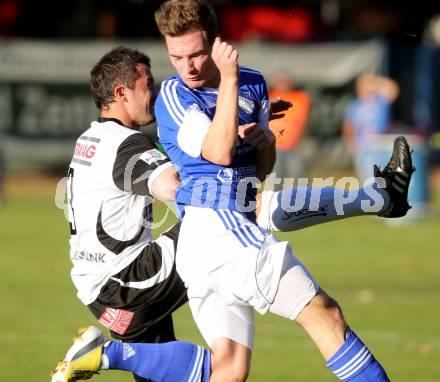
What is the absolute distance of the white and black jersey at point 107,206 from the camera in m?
6.23

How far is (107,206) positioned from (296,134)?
15.1 m

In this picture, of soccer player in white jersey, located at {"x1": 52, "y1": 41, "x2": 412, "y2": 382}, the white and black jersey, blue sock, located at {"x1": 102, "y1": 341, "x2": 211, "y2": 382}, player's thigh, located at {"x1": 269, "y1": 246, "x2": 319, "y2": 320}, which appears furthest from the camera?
the white and black jersey

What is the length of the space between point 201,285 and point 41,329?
4052 mm

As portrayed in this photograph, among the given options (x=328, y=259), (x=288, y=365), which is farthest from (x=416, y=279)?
(x=288, y=365)

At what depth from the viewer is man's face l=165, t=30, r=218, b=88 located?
5672 millimetres

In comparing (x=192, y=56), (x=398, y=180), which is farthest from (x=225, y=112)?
(x=398, y=180)

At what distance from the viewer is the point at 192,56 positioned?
5.68 meters

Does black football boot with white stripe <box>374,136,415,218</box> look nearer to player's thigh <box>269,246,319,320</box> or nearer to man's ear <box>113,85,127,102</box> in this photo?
player's thigh <box>269,246,319,320</box>

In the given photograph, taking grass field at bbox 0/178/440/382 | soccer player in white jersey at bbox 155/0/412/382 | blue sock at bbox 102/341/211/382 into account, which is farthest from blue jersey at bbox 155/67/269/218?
grass field at bbox 0/178/440/382

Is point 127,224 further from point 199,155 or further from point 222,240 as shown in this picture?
point 199,155

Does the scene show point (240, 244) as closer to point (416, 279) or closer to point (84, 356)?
point (84, 356)

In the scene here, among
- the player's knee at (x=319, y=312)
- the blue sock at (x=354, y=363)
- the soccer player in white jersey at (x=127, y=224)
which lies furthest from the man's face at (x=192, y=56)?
the blue sock at (x=354, y=363)

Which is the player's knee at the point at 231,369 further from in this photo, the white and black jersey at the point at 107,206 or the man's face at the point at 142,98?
the man's face at the point at 142,98

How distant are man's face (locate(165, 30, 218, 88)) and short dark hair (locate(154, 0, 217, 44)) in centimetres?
3
